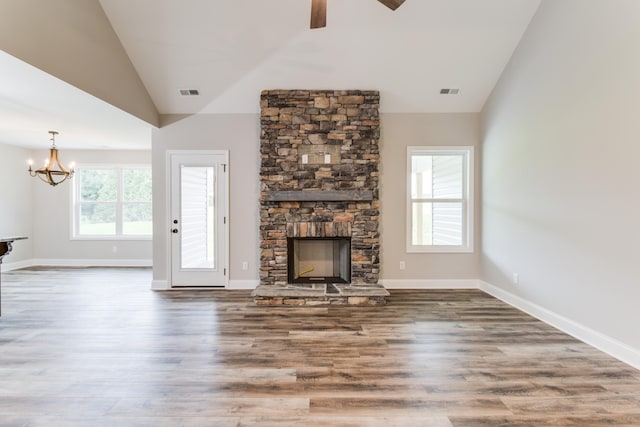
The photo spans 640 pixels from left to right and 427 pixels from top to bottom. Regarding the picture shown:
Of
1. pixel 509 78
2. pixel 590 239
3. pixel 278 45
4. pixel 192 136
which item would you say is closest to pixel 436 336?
pixel 590 239

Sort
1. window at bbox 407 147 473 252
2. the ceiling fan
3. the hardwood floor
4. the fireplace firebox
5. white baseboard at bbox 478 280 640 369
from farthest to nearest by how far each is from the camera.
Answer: window at bbox 407 147 473 252 < the fireplace firebox < white baseboard at bbox 478 280 640 369 < the ceiling fan < the hardwood floor

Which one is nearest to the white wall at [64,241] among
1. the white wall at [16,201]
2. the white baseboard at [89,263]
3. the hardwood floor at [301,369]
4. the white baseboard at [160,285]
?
the white baseboard at [89,263]

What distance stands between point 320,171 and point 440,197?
2.02 m

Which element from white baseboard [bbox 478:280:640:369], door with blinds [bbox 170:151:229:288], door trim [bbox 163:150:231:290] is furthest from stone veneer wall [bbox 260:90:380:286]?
white baseboard [bbox 478:280:640:369]

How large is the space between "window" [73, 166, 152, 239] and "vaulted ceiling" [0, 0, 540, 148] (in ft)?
6.95

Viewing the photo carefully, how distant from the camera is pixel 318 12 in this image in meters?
2.41

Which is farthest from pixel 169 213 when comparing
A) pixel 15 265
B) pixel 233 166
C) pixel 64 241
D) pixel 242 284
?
pixel 15 265

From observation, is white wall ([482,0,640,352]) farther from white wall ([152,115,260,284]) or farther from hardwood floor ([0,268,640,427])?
white wall ([152,115,260,284])

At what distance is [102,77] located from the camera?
11.3ft

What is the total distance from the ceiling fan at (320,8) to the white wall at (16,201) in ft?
23.8

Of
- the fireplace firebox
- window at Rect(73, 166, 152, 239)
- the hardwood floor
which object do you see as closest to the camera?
the hardwood floor

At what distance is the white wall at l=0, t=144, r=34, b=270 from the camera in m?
6.09

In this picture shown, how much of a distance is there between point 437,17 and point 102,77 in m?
3.90

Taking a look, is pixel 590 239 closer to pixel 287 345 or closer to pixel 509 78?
pixel 509 78
